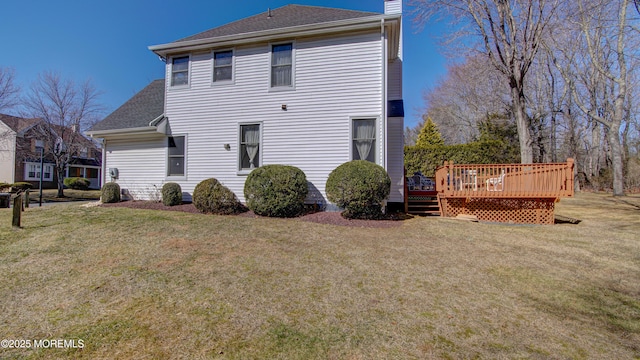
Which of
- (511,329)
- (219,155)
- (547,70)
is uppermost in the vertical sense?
(547,70)

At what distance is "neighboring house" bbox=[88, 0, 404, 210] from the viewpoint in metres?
8.97

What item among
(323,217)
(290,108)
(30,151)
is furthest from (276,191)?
(30,151)

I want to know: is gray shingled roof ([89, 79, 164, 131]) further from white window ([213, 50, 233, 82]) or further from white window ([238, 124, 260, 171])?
white window ([238, 124, 260, 171])

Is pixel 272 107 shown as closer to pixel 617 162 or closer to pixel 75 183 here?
pixel 617 162

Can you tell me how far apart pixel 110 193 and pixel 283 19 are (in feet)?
30.3

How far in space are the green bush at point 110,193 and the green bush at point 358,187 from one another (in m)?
8.49

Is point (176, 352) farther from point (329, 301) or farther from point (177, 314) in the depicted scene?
point (329, 301)

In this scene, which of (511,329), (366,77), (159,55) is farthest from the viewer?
(159,55)

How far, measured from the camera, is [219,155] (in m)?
10.1

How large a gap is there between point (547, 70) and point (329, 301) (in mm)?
26785

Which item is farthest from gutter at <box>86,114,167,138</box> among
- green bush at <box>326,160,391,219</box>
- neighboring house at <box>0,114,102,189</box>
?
neighboring house at <box>0,114,102,189</box>

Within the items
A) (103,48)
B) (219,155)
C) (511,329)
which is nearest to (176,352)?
(511,329)

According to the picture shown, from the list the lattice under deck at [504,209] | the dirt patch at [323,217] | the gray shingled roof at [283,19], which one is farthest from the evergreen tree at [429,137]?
the dirt patch at [323,217]

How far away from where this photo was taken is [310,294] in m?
3.67
